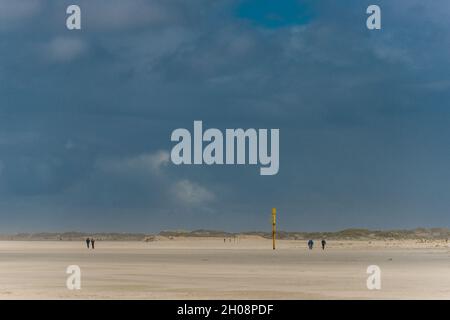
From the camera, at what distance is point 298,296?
29562 millimetres

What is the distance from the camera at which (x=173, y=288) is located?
107ft

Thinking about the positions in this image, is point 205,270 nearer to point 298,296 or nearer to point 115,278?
point 115,278

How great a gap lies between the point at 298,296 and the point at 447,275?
13.4m

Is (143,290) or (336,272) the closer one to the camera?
(143,290)
